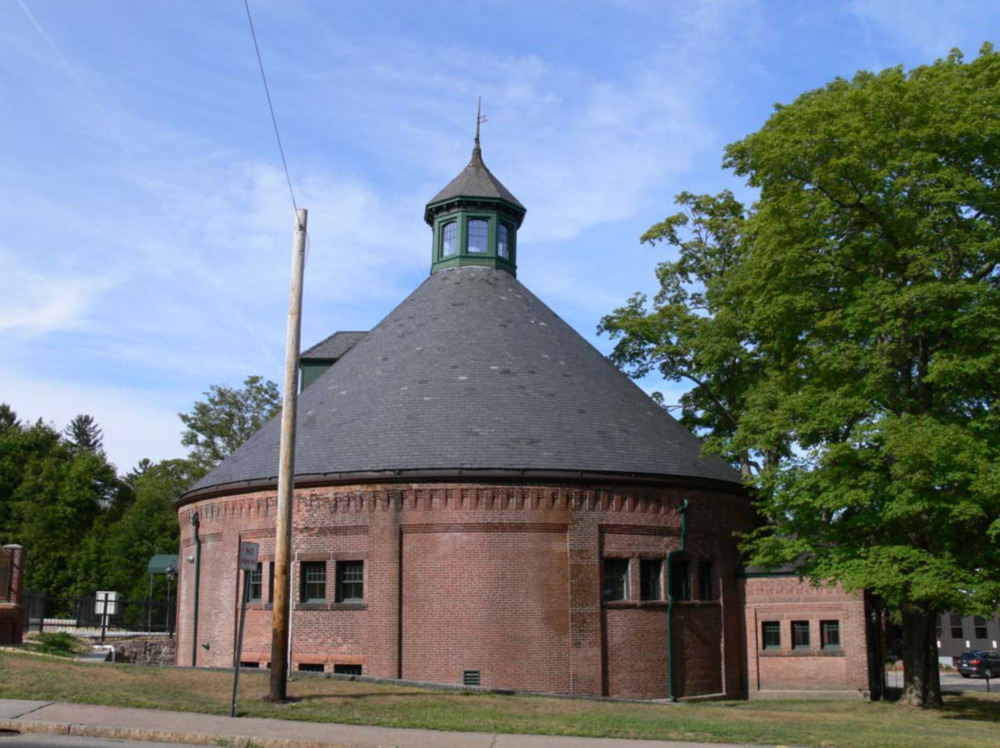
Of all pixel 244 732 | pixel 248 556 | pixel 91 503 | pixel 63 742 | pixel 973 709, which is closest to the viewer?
pixel 63 742

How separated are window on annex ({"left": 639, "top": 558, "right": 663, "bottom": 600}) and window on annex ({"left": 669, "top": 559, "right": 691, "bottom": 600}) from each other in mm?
385

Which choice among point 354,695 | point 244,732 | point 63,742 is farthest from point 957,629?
point 63,742

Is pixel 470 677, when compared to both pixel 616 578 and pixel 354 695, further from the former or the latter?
pixel 354 695

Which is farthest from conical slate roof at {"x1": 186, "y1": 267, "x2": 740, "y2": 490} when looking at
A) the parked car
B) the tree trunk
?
the parked car

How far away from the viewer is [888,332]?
75.9ft

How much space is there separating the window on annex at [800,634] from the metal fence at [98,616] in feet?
74.4

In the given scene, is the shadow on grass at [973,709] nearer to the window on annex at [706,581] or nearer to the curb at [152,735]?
the window on annex at [706,581]

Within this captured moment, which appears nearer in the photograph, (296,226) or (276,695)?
(276,695)

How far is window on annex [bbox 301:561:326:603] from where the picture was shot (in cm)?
2547

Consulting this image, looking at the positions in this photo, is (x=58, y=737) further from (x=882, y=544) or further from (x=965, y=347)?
(x=965, y=347)

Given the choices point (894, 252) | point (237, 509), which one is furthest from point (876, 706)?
point (237, 509)

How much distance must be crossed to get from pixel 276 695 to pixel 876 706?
1520 centimetres

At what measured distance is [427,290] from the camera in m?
32.6

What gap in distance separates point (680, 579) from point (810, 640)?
401 centimetres
